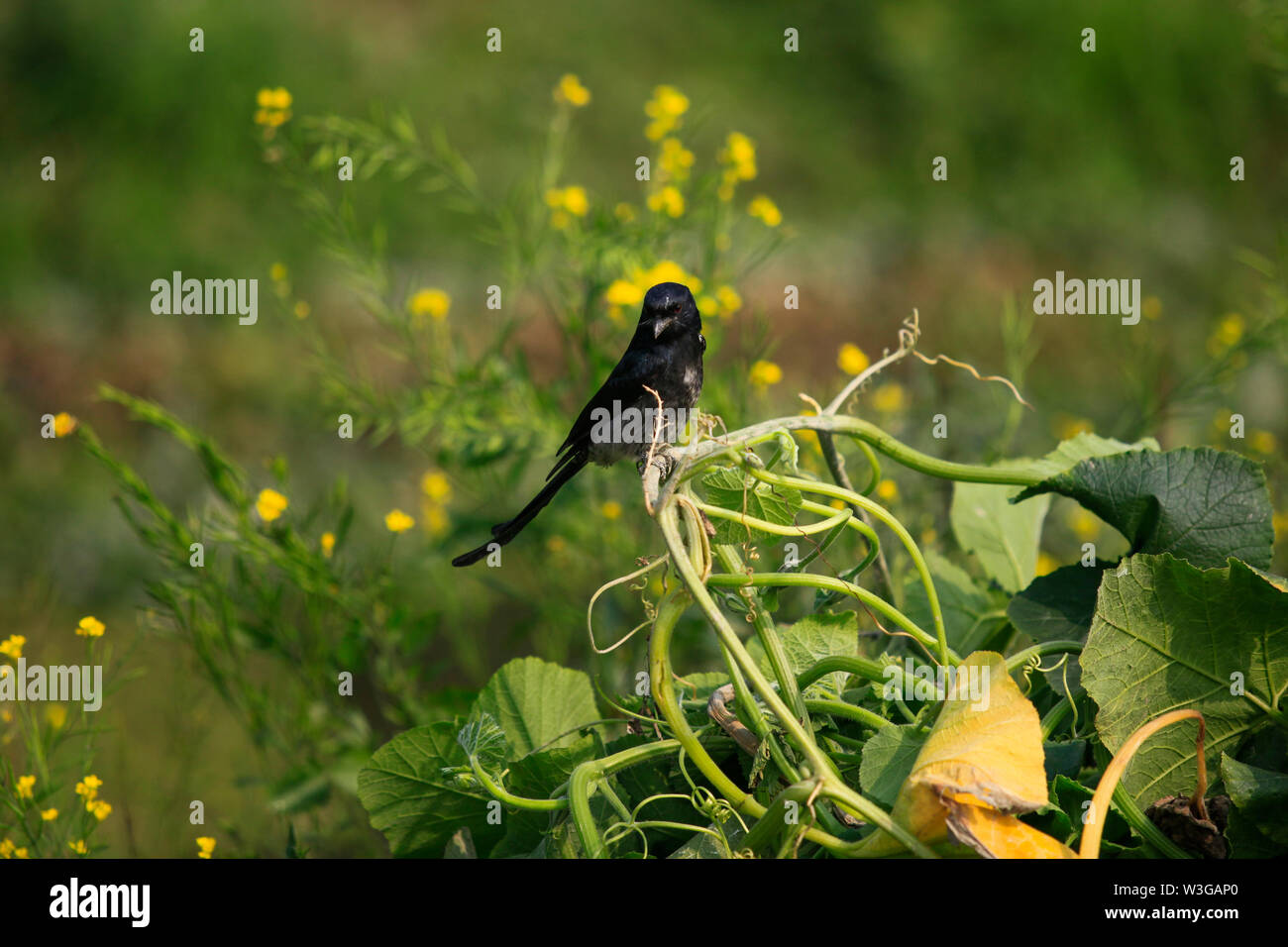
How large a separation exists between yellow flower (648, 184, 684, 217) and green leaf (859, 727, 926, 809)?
1.56 m

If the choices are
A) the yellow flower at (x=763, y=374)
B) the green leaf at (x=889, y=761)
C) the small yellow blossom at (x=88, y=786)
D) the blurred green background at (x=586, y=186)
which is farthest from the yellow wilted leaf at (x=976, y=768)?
the blurred green background at (x=586, y=186)

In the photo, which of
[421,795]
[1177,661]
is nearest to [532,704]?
[421,795]

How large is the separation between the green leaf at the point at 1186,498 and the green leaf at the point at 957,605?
27 cm

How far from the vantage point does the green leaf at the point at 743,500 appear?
1.17 m

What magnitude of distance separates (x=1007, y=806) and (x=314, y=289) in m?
4.98

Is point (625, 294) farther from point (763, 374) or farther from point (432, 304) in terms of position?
point (432, 304)

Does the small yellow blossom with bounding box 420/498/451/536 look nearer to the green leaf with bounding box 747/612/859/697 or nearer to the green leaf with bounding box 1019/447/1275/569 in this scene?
the green leaf with bounding box 747/612/859/697

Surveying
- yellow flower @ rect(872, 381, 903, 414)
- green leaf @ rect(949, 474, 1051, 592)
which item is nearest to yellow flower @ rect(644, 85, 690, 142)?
yellow flower @ rect(872, 381, 903, 414)

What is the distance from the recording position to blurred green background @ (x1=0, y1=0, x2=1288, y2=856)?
182 inches

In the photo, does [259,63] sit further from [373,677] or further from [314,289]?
[373,677]

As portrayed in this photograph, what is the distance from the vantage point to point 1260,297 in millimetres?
4594

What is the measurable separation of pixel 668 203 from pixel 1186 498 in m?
1.39

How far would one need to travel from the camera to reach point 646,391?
1.76m

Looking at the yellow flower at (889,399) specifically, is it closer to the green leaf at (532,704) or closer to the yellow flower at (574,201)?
the yellow flower at (574,201)
